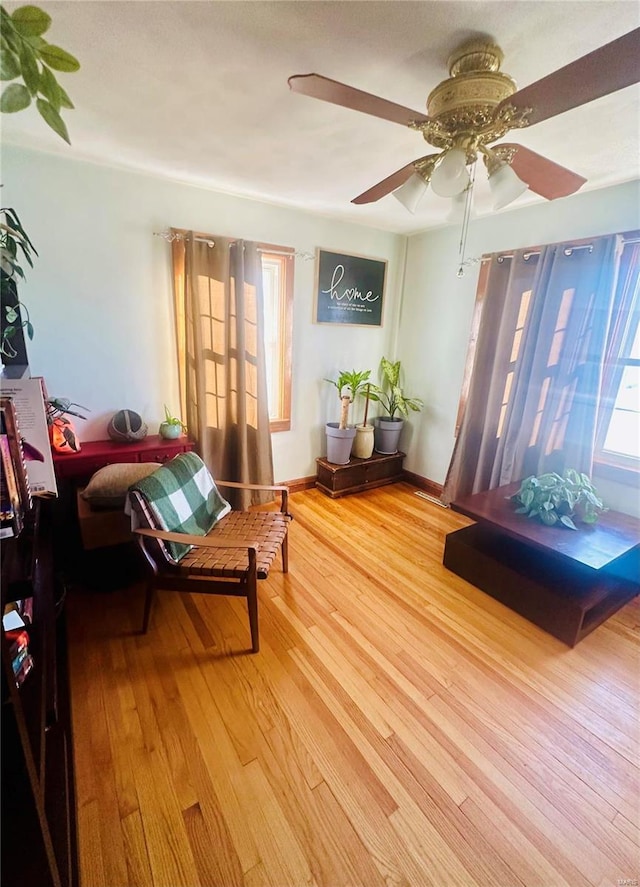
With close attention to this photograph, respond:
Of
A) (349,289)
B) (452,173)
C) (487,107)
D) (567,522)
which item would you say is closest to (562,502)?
(567,522)

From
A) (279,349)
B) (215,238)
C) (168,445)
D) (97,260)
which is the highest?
(215,238)

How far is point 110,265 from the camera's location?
7.70 feet

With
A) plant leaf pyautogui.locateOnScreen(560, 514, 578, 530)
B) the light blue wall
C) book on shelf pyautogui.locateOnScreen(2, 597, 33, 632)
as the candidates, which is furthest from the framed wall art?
book on shelf pyautogui.locateOnScreen(2, 597, 33, 632)

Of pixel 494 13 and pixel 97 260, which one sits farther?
pixel 97 260

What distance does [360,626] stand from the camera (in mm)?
1920

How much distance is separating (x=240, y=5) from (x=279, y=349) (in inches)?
84.6

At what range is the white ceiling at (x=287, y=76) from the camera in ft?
3.56

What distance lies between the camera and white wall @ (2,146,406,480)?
83.8 inches

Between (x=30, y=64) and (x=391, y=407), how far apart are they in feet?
11.3

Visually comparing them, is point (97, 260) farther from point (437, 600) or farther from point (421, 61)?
point (437, 600)

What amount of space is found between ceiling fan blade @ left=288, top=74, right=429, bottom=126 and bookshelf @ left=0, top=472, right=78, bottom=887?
54.8 inches

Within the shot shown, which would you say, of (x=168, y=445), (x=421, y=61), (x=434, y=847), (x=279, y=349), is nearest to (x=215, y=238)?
(x=279, y=349)

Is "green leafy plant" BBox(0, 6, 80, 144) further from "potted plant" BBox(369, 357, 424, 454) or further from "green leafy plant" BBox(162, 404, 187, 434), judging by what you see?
"potted plant" BBox(369, 357, 424, 454)

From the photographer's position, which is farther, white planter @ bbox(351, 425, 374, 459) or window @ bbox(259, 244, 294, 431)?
white planter @ bbox(351, 425, 374, 459)
